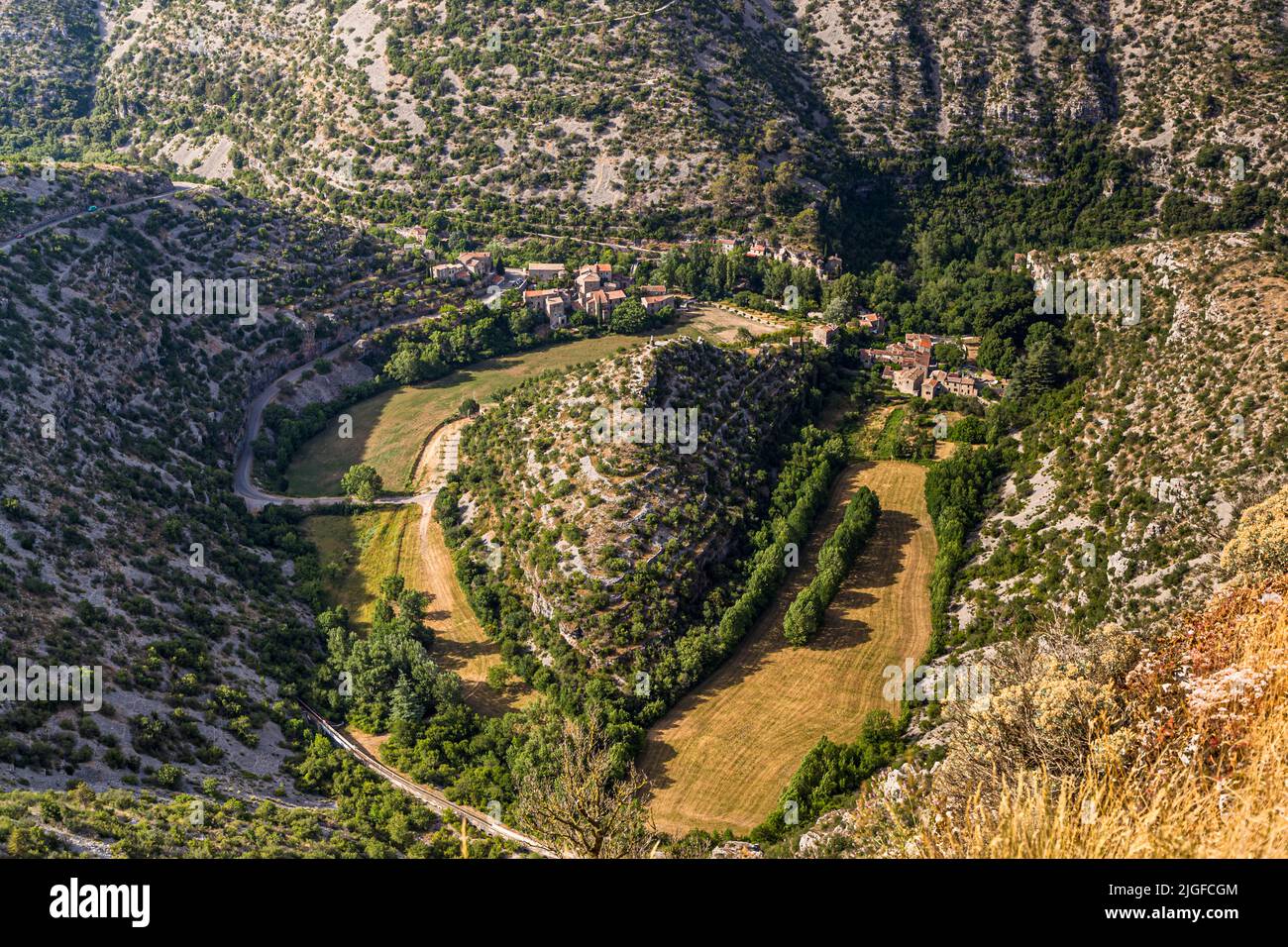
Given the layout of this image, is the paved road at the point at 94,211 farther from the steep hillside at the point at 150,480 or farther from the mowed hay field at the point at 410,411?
the mowed hay field at the point at 410,411

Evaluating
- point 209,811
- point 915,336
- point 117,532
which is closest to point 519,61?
point 915,336

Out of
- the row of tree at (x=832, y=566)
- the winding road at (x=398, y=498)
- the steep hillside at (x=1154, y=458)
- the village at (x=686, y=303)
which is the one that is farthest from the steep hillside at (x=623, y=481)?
the steep hillside at (x=1154, y=458)

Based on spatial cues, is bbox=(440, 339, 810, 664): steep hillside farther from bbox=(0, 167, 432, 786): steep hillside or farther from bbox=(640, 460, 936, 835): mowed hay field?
bbox=(0, 167, 432, 786): steep hillside

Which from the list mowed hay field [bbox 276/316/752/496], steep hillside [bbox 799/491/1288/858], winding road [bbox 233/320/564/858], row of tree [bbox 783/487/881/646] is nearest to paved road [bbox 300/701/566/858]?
winding road [bbox 233/320/564/858]

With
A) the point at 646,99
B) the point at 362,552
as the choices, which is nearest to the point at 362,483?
the point at 362,552

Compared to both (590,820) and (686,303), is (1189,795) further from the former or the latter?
(686,303)

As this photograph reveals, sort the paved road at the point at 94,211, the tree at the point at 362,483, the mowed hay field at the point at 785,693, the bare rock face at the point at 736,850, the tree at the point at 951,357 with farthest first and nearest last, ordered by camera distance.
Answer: the tree at the point at 951,357, the paved road at the point at 94,211, the tree at the point at 362,483, the mowed hay field at the point at 785,693, the bare rock face at the point at 736,850
